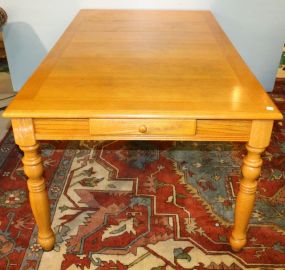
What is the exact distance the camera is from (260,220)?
76.8 inches

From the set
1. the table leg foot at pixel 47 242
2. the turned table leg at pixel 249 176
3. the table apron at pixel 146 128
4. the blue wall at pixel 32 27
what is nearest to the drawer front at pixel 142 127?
the table apron at pixel 146 128

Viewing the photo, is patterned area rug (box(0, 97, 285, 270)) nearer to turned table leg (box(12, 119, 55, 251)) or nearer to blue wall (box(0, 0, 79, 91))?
turned table leg (box(12, 119, 55, 251))

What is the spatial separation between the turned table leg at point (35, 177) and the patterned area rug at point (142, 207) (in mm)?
101

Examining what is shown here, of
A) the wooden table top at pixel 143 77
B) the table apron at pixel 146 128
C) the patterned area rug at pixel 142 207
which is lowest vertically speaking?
the patterned area rug at pixel 142 207

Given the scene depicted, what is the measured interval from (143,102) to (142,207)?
0.82m

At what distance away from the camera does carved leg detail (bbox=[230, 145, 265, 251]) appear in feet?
4.79

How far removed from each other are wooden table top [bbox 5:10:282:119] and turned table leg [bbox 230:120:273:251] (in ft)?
0.24

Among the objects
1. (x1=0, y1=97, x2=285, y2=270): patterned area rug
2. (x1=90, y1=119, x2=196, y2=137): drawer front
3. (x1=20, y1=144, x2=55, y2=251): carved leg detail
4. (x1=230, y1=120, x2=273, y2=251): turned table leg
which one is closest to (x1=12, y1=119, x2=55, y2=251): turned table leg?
(x1=20, y1=144, x2=55, y2=251): carved leg detail

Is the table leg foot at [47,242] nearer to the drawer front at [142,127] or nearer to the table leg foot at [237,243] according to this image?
the drawer front at [142,127]

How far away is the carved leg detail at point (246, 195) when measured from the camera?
146 centimetres

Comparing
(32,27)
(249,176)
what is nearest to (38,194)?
(249,176)

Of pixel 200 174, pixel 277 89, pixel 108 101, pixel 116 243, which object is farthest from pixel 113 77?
pixel 277 89

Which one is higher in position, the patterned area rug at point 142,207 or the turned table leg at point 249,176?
the turned table leg at point 249,176

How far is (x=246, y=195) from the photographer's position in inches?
61.7
